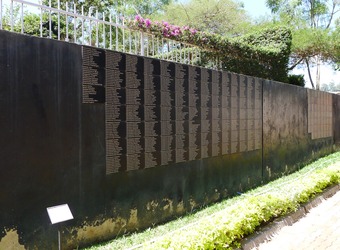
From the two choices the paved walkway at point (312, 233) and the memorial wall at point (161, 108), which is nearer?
the paved walkway at point (312, 233)

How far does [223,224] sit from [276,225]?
1.05 metres

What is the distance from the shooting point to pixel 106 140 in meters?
3.84

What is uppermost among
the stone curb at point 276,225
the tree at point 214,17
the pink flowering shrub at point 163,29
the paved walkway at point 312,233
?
the tree at point 214,17

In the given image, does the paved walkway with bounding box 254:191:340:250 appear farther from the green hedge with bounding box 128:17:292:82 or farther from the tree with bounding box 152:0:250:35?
the tree with bounding box 152:0:250:35

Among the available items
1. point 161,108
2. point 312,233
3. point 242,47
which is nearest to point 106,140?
point 161,108

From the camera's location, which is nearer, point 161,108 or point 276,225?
point 276,225

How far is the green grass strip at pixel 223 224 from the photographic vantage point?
3.16 metres

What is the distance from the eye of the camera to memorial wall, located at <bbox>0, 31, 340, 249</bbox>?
9.99 ft

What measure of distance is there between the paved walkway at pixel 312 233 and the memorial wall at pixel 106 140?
59.3 inches

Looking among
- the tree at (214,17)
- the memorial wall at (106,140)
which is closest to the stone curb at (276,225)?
the memorial wall at (106,140)

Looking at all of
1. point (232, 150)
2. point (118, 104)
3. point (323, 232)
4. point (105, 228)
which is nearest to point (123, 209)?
point (105, 228)

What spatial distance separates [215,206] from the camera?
5.57 meters

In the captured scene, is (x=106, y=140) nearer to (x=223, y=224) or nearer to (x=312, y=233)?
(x=223, y=224)

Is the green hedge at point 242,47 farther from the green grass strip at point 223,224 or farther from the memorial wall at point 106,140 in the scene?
the green grass strip at point 223,224
